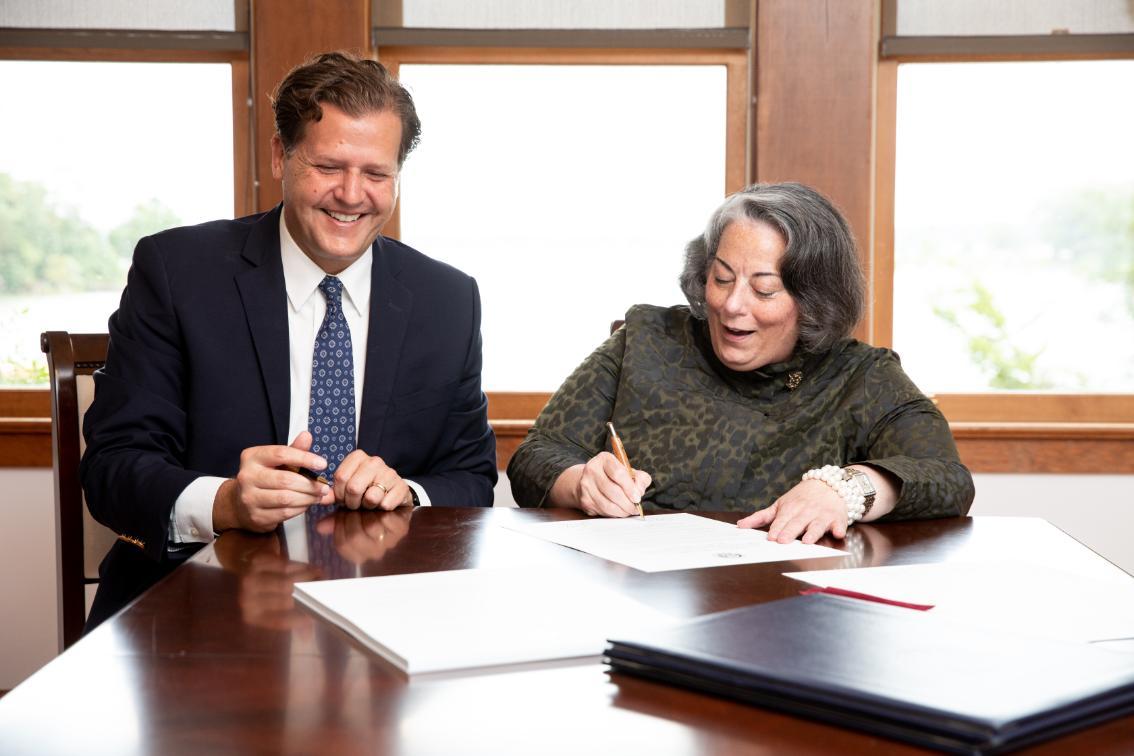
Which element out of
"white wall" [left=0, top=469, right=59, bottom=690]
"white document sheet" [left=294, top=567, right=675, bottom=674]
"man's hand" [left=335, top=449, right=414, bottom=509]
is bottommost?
"white wall" [left=0, top=469, right=59, bottom=690]

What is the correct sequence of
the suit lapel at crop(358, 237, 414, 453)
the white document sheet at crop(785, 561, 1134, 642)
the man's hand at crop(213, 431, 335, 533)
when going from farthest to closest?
1. the suit lapel at crop(358, 237, 414, 453)
2. the man's hand at crop(213, 431, 335, 533)
3. the white document sheet at crop(785, 561, 1134, 642)

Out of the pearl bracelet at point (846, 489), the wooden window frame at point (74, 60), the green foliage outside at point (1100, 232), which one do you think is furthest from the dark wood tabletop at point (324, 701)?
the green foliage outside at point (1100, 232)

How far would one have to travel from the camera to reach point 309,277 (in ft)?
6.89

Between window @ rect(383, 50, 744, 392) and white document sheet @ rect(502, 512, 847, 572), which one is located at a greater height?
Answer: window @ rect(383, 50, 744, 392)

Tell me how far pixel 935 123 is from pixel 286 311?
203cm

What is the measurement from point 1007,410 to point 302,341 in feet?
6.80

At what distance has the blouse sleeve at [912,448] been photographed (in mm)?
1734

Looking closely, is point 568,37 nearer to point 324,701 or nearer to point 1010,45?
point 1010,45

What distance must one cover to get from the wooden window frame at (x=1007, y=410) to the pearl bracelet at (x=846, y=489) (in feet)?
5.26

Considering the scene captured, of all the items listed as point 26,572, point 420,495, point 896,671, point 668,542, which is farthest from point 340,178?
point 26,572

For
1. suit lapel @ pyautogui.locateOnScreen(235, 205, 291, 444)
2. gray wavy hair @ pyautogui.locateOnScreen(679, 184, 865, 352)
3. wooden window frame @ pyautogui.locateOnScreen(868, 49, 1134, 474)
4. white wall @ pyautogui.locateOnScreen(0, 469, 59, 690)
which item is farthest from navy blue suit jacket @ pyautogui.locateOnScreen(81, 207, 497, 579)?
A: wooden window frame @ pyautogui.locateOnScreen(868, 49, 1134, 474)

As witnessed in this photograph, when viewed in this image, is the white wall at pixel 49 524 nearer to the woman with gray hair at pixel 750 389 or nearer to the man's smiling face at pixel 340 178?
the woman with gray hair at pixel 750 389

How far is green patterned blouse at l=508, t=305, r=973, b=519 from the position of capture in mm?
2006

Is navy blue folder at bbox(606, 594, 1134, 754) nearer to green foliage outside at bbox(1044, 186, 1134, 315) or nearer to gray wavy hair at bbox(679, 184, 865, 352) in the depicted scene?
gray wavy hair at bbox(679, 184, 865, 352)
